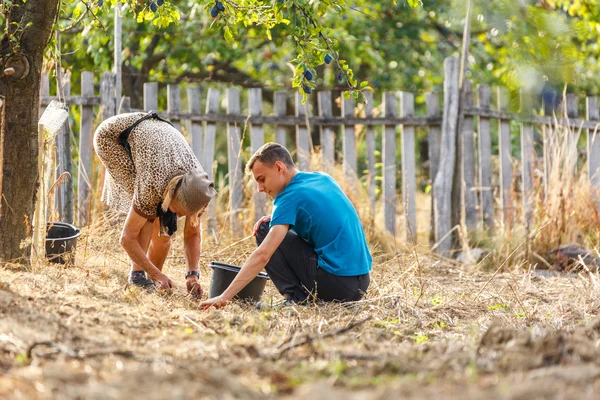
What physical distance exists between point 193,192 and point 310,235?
0.69 m

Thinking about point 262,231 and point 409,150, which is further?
point 409,150

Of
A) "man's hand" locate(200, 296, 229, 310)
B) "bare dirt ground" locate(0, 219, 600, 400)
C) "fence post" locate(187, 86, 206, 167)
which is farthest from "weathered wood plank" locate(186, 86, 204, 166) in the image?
"man's hand" locate(200, 296, 229, 310)

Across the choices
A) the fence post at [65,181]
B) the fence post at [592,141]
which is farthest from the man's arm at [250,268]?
the fence post at [592,141]

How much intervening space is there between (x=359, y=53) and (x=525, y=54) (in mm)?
7878

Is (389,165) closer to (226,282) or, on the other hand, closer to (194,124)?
(194,124)

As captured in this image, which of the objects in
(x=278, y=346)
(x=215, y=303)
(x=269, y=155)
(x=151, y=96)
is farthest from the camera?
(x=151, y=96)

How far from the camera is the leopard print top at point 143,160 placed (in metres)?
3.79

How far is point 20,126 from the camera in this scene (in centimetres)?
402

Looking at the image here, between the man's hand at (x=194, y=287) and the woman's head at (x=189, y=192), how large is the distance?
0.46 meters

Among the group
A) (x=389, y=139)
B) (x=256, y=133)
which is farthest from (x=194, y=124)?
(x=389, y=139)

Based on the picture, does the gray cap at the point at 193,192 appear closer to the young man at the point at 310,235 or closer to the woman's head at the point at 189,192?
the woman's head at the point at 189,192

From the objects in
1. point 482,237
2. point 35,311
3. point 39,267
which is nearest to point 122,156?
point 39,267

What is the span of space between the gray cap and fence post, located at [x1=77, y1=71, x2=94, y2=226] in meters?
2.56

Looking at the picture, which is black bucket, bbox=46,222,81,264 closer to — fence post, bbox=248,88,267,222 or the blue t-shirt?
the blue t-shirt
